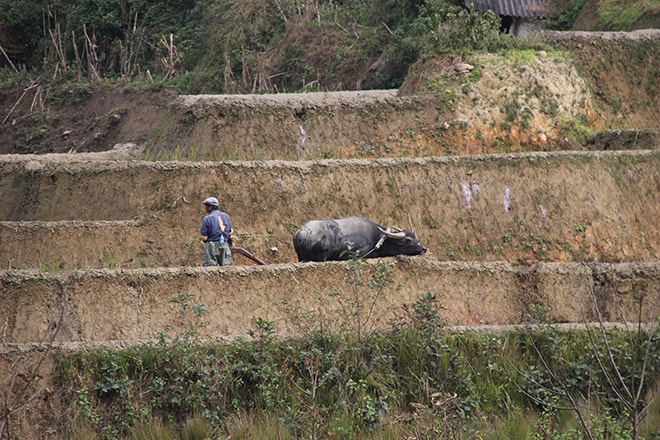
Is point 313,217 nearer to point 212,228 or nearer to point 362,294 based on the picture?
point 212,228

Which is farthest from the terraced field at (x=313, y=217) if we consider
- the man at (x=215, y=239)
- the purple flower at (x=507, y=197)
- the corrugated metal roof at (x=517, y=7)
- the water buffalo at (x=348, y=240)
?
the corrugated metal roof at (x=517, y=7)

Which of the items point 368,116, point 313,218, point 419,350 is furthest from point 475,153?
point 419,350

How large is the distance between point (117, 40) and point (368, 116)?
15.2m

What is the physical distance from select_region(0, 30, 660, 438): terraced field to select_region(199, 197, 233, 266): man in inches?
42.7

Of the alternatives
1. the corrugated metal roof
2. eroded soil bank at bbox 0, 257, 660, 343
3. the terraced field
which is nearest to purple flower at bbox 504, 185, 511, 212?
the terraced field

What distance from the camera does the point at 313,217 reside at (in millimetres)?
19609

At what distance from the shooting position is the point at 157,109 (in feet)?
105

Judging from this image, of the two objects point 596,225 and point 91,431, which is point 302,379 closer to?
point 91,431

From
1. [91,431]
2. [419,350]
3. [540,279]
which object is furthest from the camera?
[540,279]

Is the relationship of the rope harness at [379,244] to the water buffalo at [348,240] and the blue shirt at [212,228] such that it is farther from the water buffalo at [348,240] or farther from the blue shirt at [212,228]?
the blue shirt at [212,228]

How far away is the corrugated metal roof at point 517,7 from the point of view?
29641 mm

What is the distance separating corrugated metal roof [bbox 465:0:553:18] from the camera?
1167 inches

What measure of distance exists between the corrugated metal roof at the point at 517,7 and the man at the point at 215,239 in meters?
13.5

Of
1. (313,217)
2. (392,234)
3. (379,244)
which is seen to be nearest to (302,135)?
(313,217)
